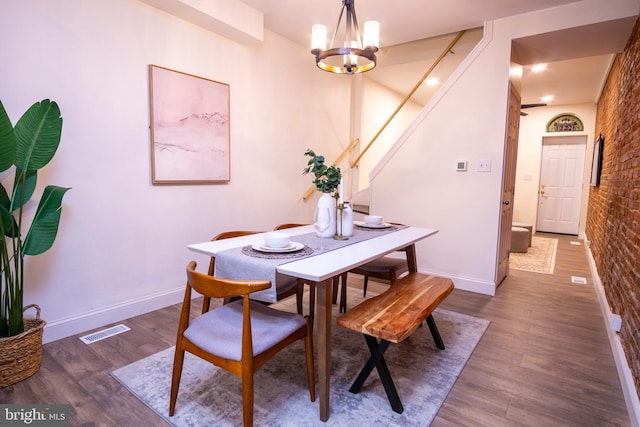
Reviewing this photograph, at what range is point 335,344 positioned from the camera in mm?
2338

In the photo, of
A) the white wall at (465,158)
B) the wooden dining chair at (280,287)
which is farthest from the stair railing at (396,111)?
the wooden dining chair at (280,287)

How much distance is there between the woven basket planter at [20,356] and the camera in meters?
1.78

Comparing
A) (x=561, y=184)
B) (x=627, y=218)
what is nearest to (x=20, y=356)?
(x=627, y=218)

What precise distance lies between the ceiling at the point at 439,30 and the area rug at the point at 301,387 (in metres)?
2.76

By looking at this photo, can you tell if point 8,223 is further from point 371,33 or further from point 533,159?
point 533,159

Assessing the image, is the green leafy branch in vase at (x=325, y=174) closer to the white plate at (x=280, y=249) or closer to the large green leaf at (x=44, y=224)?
the white plate at (x=280, y=249)

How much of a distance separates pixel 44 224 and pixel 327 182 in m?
1.60

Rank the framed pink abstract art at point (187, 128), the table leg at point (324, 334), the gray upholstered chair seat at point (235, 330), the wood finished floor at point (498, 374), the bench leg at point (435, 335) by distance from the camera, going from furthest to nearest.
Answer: the framed pink abstract art at point (187, 128) → the bench leg at point (435, 335) → the wood finished floor at point (498, 374) → the table leg at point (324, 334) → the gray upholstered chair seat at point (235, 330)

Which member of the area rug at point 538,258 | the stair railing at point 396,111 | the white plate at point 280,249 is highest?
the stair railing at point 396,111

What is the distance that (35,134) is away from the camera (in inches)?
72.2

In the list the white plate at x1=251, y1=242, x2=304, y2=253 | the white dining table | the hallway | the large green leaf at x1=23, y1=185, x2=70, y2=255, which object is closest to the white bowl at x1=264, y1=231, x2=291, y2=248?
the white plate at x1=251, y1=242, x2=304, y2=253

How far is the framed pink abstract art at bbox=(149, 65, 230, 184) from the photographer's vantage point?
2.70 meters

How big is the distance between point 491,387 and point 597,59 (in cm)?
434

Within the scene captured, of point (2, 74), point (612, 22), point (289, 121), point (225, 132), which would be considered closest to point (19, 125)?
point (2, 74)
